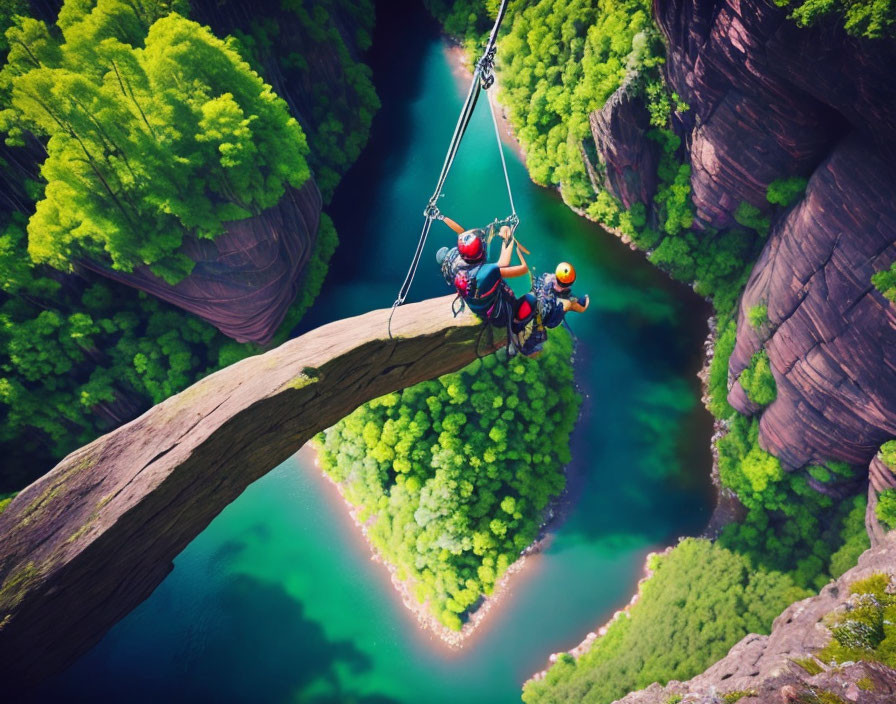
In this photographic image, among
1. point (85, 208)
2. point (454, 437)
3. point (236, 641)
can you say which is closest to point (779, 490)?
point (454, 437)

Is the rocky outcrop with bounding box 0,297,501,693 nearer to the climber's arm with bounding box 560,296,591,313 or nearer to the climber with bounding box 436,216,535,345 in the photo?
the climber with bounding box 436,216,535,345

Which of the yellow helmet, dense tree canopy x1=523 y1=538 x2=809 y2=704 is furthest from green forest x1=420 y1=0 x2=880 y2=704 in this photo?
the yellow helmet

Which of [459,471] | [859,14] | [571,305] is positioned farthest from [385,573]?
[859,14]

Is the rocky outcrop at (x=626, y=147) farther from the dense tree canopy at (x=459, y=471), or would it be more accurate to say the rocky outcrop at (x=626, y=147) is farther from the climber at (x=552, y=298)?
the climber at (x=552, y=298)

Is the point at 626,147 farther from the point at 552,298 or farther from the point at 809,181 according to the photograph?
the point at 552,298

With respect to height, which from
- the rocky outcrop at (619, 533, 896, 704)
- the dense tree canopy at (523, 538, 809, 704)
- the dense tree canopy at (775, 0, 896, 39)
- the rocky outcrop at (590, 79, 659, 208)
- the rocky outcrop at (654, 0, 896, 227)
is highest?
the rocky outcrop at (590, 79, 659, 208)
